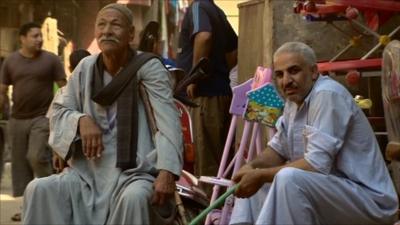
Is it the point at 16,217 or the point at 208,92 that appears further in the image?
the point at 16,217

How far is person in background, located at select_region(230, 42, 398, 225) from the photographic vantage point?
12.0ft

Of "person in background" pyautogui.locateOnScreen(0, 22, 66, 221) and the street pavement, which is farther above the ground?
"person in background" pyautogui.locateOnScreen(0, 22, 66, 221)

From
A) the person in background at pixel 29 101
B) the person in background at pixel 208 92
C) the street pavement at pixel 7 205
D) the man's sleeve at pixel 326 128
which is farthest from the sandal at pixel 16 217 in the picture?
the man's sleeve at pixel 326 128

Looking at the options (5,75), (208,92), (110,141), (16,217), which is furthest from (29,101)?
(110,141)

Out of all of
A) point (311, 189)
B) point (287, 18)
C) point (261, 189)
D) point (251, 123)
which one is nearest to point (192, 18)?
point (287, 18)

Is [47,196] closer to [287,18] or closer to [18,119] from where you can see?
[287,18]

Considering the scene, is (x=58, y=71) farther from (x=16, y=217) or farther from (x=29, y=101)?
(x=16, y=217)

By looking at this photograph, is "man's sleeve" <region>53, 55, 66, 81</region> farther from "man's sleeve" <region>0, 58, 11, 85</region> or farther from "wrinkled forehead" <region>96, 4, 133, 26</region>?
"wrinkled forehead" <region>96, 4, 133, 26</region>

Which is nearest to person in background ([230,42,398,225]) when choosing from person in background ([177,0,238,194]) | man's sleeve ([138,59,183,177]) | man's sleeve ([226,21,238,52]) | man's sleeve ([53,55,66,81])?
man's sleeve ([138,59,183,177])

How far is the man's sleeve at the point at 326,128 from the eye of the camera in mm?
3762

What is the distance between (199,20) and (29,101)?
2174 mm

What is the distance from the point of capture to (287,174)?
367 centimetres

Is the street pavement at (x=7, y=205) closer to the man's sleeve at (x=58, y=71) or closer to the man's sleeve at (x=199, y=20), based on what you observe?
the man's sleeve at (x=58, y=71)

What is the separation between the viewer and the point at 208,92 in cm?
651
